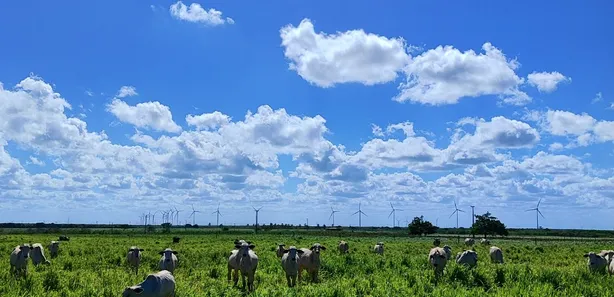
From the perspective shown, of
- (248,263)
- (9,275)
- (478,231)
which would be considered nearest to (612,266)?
(248,263)

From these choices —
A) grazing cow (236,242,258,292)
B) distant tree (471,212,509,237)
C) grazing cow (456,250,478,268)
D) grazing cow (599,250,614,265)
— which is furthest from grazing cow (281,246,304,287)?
distant tree (471,212,509,237)

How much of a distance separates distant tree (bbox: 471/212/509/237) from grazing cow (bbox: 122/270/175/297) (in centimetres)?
11684

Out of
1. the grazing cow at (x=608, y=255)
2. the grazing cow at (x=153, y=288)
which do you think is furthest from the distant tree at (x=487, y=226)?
the grazing cow at (x=153, y=288)

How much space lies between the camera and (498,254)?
3562 cm

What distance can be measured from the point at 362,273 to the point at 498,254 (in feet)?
50.1

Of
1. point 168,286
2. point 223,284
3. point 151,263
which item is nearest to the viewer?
point 168,286

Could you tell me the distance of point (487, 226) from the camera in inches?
4870

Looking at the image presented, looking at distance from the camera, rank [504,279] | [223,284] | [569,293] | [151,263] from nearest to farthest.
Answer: [569,293]
[504,279]
[223,284]
[151,263]

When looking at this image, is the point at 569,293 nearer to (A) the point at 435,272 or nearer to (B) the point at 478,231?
(A) the point at 435,272

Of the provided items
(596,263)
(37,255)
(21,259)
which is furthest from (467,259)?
(37,255)

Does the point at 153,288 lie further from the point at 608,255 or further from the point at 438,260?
the point at 608,255

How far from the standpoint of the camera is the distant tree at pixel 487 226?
123625 millimetres

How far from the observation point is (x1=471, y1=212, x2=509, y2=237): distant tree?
124 m

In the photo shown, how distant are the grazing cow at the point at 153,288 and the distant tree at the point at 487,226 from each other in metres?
117
